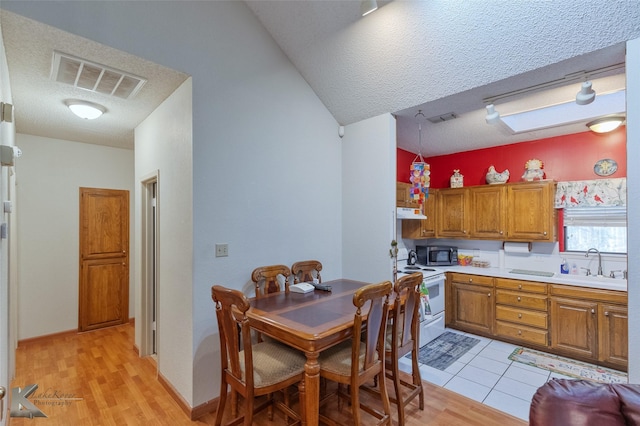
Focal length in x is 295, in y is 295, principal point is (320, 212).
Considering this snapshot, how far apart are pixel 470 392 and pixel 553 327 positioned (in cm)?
153

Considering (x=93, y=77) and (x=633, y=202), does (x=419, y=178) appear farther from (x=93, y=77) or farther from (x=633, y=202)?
(x=93, y=77)

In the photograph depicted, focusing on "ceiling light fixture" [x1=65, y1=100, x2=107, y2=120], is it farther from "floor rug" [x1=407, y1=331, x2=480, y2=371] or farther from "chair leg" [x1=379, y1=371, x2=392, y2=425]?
"floor rug" [x1=407, y1=331, x2=480, y2=371]

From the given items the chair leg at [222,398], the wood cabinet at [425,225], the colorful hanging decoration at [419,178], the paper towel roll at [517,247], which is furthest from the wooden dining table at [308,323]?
the paper towel roll at [517,247]

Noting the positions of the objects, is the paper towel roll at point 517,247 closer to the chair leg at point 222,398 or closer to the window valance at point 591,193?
the window valance at point 591,193

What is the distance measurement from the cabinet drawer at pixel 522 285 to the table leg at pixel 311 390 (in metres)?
3.04

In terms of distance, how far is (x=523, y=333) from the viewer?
11.6 feet

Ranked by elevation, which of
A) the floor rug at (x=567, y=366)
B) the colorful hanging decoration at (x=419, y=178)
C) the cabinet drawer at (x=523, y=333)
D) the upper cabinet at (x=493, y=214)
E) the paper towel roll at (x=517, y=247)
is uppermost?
the colorful hanging decoration at (x=419, y=178)

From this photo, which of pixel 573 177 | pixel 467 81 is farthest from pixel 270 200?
pixel 573 177

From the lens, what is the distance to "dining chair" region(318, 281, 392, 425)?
1.75 meters

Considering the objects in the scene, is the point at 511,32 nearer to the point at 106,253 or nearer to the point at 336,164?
Result: the point at 336,164

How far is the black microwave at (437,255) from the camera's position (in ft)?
14.3

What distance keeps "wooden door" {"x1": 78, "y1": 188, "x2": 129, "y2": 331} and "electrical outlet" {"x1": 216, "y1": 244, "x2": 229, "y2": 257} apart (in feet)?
9.23

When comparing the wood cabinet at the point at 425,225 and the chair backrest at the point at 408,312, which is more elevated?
the wood cabinet at the point at 425,225

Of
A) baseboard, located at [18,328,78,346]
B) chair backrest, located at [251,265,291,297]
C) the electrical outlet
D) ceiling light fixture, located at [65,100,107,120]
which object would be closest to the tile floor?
chair backrest, located at [251,265,291,297]
